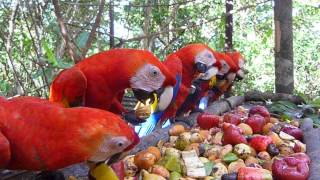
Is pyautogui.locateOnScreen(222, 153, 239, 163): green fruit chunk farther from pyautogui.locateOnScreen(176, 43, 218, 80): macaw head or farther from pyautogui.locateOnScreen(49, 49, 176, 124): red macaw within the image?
pyautogui.locateOnScreen(176, 43, 218, 80): macaw head

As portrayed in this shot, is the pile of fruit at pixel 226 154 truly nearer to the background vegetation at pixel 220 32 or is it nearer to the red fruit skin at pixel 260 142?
the red fruit skin at pixel 260 142

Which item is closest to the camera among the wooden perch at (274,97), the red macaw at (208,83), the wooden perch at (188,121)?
the wooden perch at (188,121)

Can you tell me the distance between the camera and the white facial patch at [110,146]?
4.19 ft

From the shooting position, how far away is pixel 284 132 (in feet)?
8.03

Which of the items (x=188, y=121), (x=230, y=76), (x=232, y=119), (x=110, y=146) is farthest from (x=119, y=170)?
(x=230, y=76)

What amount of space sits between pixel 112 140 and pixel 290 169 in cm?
80

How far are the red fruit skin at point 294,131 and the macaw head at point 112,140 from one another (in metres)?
1.36

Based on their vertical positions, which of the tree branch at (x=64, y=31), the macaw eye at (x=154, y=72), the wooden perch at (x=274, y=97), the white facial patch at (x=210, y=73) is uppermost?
the tree branch at (x=64, y=31)

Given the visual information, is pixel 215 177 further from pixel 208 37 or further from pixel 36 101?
pixel 208 37

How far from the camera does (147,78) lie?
2113 millimetres

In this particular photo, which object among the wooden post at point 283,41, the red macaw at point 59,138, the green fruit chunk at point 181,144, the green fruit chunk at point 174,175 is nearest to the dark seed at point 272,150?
the green fruit chunk at point 181,144

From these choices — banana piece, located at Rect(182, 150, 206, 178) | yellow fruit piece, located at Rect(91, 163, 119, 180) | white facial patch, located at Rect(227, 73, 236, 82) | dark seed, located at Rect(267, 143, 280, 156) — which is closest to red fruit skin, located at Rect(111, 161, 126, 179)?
yellow fruit piece, located at Rect(91, 163, 119, 180)

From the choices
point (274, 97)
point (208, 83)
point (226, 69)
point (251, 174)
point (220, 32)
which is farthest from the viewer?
point (220, 32)

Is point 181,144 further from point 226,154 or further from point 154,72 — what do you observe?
point 154,72
